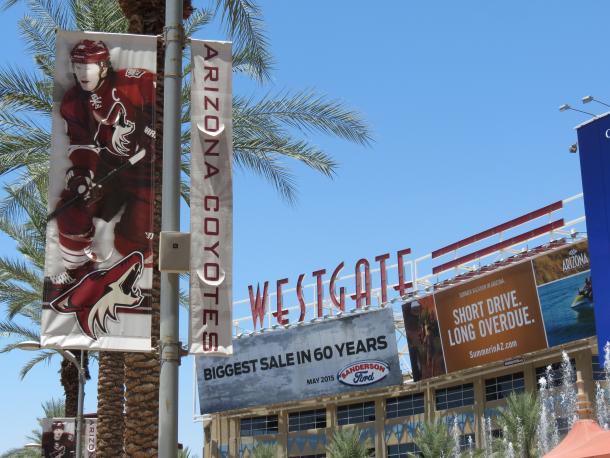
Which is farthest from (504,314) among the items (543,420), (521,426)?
(521,426)

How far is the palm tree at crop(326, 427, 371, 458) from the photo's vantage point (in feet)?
172

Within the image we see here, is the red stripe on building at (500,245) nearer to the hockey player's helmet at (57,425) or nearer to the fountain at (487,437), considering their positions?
the fountain at (487,437)

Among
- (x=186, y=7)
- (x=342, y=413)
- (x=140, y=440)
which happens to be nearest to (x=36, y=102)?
(x=186, y=7)

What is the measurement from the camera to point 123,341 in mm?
8742

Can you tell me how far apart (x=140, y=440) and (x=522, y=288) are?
29856mm

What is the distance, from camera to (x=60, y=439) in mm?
34812

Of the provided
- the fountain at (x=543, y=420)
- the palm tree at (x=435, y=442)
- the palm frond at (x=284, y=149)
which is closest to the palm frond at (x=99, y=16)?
the palm frond at (x=284, y=149)

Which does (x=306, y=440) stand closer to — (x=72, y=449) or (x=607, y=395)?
(x=607, y=395)

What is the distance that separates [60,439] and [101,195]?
2767 centimetres

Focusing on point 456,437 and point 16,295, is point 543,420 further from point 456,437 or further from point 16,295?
point 16,295

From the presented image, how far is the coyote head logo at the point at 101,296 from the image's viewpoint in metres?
8.72

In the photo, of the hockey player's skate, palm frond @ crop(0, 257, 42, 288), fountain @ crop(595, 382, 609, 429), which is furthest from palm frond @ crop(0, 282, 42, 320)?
the hockey player's skate

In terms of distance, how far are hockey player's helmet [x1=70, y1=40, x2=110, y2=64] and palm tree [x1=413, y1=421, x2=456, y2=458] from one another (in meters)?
38.5

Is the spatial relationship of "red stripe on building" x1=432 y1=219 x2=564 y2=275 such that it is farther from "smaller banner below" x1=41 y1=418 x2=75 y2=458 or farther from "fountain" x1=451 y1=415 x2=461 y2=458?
"smaller banner below" x1=41 y1=418 x2=75 y2=458
